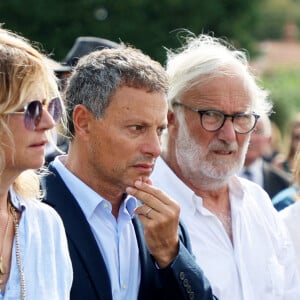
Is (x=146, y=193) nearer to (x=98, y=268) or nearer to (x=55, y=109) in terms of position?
(x=98, y=268)

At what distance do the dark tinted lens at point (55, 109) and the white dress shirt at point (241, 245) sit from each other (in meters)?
1.12

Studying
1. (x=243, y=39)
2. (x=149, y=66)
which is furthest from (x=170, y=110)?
(x=243, y=39)

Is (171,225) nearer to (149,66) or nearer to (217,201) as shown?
(149,66)

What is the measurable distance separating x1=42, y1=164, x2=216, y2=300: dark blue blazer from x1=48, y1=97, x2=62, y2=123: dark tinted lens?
1.25 feet

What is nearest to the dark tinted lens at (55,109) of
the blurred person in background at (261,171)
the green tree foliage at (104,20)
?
the blurred person in background at (261,171)

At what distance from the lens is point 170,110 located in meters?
4.52

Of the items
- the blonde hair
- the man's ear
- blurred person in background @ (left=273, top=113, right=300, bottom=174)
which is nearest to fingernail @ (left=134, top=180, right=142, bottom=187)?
the man's ear

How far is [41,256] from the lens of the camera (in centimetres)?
318

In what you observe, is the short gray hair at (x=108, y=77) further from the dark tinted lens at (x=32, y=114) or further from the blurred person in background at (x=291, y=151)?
the blurred person in background at (x=291, y=151)

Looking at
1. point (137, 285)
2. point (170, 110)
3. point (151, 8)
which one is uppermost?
point (151, 8)

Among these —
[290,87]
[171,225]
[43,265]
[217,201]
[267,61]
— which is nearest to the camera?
[43,265]

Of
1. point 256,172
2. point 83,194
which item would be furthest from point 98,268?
point 256,172

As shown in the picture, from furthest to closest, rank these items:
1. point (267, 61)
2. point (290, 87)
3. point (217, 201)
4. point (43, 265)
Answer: point (267, 61)
point (290, 87)
point (217, 201)
point (43, 265)

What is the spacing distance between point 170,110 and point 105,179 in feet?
3.07
